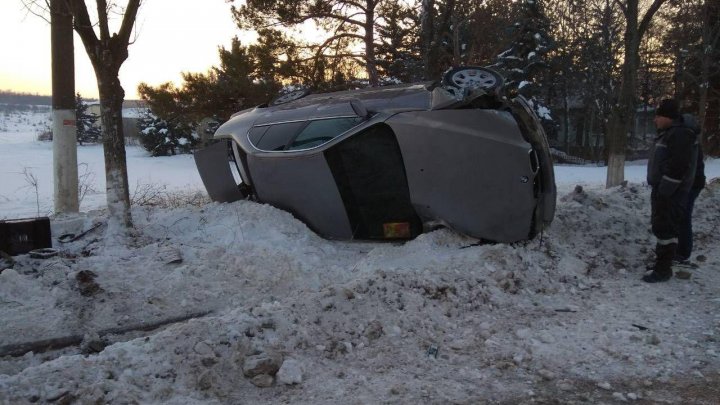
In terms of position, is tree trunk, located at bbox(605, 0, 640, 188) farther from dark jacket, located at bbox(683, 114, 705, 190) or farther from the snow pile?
dark jacket, located at bbox(683, 114, 705, 190)

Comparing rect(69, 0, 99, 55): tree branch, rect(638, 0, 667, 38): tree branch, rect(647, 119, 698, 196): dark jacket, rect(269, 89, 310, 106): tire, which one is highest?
rect(638, 0, 667, 38): tree branch

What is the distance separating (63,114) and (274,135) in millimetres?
3015

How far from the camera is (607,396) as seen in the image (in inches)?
127

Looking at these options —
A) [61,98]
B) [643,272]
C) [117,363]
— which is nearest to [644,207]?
[643,272]

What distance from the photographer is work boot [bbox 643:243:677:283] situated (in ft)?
16.8

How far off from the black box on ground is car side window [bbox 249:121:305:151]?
2242mm

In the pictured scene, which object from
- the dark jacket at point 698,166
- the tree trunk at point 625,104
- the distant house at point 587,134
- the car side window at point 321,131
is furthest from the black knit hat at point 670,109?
the distant house at point 587,134

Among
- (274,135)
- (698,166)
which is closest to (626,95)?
(698,166)

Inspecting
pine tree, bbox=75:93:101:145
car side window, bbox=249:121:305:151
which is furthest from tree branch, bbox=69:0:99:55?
pine tree, bbox=75:93:101:145

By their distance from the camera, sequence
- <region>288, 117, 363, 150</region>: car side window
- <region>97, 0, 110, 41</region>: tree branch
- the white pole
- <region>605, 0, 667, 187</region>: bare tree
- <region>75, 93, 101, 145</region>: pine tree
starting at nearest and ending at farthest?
1. <region>288, 117, 363, 150</region>: car side window
2. <region>97, 0, 110, 41</region>: tree branch
3. the white pole
4. <region>605, 0, 667, 187</region>: bare tree
5. <region>75, 93, 101, 145</region>: pine tree

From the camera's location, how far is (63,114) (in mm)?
6891

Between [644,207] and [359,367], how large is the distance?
17.4ft

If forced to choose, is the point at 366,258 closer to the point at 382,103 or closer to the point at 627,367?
the point at 382,103

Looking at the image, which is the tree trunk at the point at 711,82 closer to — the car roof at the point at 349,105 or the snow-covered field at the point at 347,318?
the car roof at the point at 349,105
